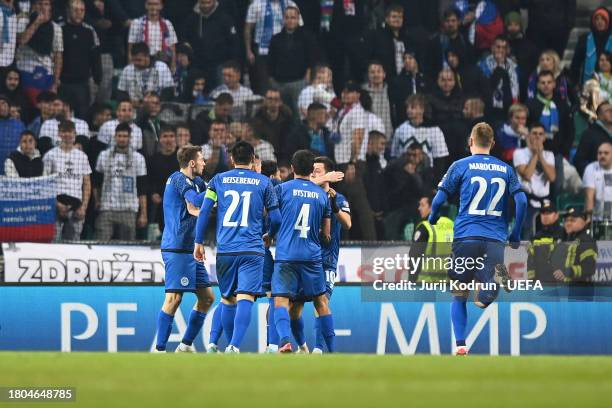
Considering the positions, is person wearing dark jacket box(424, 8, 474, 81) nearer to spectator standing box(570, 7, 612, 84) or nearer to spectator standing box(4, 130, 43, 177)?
spectator standing box(570, 7, 612, 84)

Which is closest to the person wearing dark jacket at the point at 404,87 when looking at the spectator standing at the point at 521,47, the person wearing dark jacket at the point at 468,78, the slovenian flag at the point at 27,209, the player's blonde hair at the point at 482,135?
the person wearing dark jacket at the point at 468,78

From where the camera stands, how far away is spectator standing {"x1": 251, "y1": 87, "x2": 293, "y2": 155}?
1733 centimetres

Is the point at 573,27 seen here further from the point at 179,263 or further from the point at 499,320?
the point at 179,263

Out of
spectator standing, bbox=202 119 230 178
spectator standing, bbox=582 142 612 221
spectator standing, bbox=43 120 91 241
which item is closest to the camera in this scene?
spectator standing, bbox=43 120 91 241

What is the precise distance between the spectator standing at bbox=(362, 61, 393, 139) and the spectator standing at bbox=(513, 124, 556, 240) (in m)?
1.77

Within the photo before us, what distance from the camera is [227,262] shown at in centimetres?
1214

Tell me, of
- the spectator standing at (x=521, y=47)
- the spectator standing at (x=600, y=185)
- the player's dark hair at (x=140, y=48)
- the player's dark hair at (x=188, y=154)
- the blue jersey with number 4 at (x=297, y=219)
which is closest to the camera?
the blue jersey with number 4 at (x=297, y=219)

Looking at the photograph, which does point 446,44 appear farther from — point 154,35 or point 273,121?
point 154,35

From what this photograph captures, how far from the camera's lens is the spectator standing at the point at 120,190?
16.8m

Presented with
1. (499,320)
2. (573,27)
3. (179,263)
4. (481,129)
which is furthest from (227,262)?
(573,27)

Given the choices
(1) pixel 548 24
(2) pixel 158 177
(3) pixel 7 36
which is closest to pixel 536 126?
(1) pixel 548 24

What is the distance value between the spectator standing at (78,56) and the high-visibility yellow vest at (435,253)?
5.31 meters

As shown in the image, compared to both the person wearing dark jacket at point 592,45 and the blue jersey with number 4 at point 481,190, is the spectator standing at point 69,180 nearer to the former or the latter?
the blue jersey with number 4 at point 481,190

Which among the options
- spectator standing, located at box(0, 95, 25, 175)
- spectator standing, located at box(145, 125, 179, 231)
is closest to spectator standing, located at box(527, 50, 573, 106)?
spectator standing, located at box(145, 125, 179, 231)
